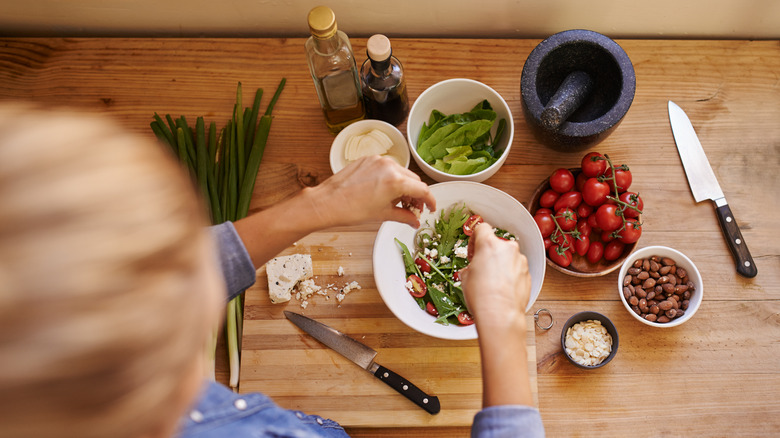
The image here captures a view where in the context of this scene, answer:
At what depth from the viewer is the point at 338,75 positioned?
114 cm

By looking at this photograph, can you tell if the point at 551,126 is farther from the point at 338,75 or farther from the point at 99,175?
the point at 99,175

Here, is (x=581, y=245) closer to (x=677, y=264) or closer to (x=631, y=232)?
(x=631, y=232)

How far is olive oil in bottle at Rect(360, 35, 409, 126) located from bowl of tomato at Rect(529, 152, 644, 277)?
381 millimetres

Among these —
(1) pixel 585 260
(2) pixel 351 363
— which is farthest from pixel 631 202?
(2) pixel 351 363

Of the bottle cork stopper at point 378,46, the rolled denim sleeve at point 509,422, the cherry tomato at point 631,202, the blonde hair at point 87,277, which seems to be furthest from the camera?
the cherry tomato at point 631,202

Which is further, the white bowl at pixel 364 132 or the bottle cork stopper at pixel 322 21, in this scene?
the white bowl at pixel 364 132

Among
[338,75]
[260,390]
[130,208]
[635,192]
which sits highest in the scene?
[130,208]

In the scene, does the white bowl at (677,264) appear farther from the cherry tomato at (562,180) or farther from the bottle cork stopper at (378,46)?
the bottle cork stopper at (378,46)

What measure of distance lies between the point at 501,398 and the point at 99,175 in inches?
24.6

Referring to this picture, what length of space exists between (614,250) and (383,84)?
0.63m

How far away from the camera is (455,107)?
1246 millimetres

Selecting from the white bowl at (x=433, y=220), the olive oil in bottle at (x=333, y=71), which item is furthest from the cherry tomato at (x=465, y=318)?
the olive oil in bottle at (x=333, y=71)

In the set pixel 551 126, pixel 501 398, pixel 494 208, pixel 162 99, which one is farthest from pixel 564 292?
pixel 162 99

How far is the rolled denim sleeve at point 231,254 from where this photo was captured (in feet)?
3.05
